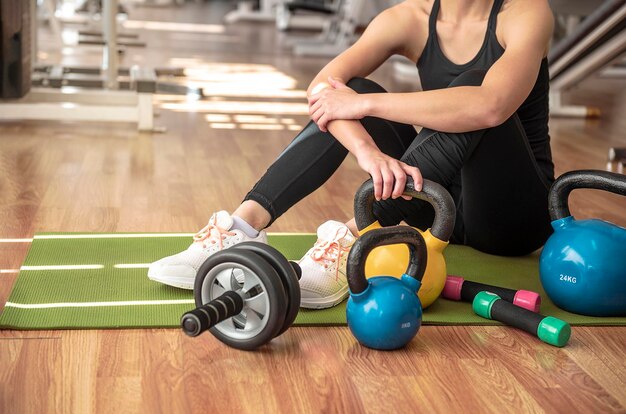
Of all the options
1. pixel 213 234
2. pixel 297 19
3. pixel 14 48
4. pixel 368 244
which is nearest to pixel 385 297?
pixel 368 244

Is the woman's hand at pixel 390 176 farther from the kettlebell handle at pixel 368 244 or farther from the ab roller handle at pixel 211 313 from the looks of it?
the ab roller handle at pixel 211 313

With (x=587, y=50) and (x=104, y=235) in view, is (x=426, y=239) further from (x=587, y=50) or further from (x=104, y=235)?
(x=587, y=50)

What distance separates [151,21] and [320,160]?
7.02 metres

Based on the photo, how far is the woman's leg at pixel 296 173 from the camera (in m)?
1.69

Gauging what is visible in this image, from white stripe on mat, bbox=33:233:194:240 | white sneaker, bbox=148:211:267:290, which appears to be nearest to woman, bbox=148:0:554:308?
white sneaker, bbox=148:211:267:290

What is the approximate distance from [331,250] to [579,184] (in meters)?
0.47

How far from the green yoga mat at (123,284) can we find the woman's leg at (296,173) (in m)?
0.21

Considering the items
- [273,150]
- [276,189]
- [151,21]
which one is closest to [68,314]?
[276,189]

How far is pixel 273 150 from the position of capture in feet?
10.5

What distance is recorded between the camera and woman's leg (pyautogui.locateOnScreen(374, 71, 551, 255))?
5.24 ft

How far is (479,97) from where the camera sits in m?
1.55

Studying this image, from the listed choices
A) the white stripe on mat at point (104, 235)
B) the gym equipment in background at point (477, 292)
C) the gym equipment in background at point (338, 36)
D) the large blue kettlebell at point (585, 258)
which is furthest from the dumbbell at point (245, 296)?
the gym equipment in background at point (338, 36)

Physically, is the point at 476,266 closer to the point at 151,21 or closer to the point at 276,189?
the point at 276,189

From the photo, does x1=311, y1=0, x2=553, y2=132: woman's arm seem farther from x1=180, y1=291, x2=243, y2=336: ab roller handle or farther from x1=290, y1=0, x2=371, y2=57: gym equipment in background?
x1=290, y1=0, x2=371, y2=57: gym equipment in background
